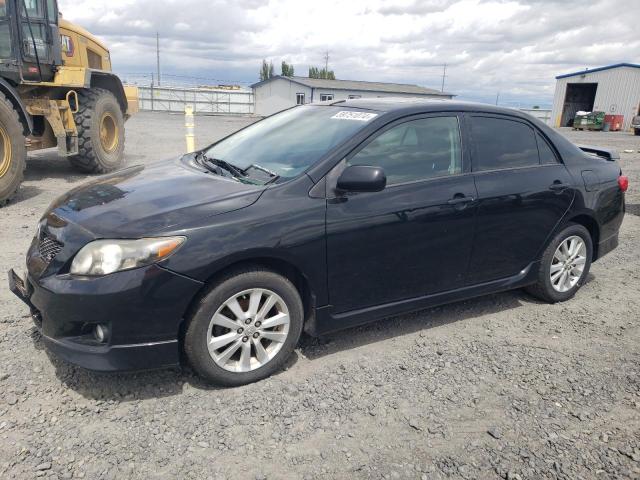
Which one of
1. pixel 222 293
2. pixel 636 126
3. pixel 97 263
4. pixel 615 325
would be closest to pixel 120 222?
pixel 97 263

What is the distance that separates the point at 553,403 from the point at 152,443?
2.28 m

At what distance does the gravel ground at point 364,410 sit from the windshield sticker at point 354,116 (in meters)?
1.56

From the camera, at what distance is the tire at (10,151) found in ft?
22.8

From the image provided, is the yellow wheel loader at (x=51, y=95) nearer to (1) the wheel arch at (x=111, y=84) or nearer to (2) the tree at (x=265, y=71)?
(1) the wheel arch at (x=111, y=84)

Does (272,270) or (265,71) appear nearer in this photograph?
(272,270)

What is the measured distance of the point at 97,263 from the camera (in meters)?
2.65

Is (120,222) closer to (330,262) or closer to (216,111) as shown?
(330,262)

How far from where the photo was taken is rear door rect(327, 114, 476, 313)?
3.21 metres

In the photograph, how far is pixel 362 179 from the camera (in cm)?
307

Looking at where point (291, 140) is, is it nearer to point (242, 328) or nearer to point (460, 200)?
point (460, 200)

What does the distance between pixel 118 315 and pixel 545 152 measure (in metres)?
3.52

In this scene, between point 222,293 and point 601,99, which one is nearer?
point 222,293

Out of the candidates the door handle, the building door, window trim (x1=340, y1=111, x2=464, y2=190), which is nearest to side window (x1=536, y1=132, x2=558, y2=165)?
window trim (x1=340, y1=111, x2=464, y2=190)

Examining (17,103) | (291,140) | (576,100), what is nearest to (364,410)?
(291,140)
